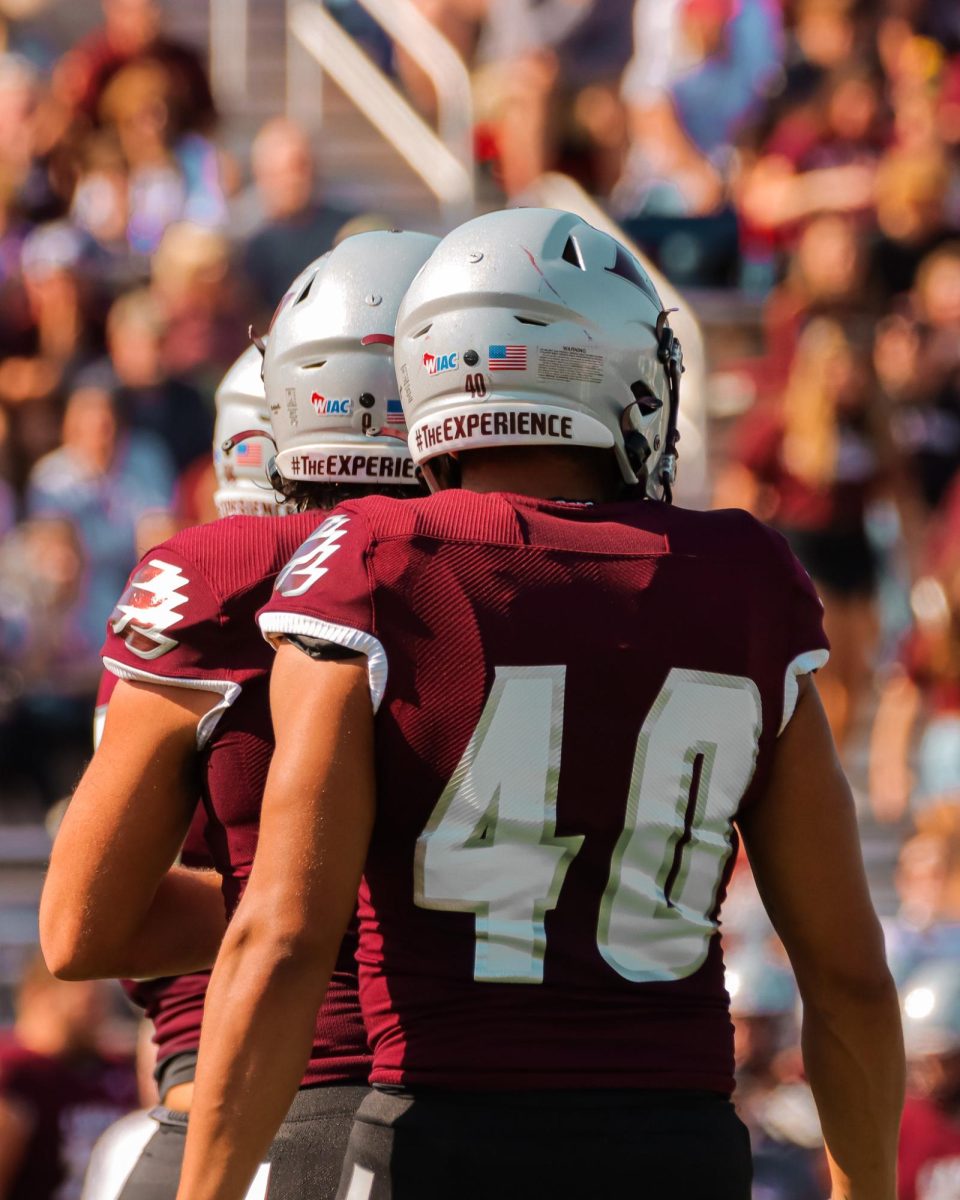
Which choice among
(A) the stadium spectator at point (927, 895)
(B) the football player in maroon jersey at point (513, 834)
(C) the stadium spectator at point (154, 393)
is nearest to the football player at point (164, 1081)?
(B) the football player in maroon jersey at point (513, 834)

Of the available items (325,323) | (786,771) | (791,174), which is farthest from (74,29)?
(786,771)

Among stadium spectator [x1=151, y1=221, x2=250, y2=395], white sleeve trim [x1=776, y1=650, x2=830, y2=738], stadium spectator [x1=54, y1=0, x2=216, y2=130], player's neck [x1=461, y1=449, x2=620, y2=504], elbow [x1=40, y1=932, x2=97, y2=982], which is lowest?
elbow [x1=40, y1=932, x2=97, y2=982]

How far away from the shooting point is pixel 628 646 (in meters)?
2.49

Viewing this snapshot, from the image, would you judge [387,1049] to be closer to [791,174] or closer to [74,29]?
[791,174]

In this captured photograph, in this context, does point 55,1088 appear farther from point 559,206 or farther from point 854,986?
point 559,206

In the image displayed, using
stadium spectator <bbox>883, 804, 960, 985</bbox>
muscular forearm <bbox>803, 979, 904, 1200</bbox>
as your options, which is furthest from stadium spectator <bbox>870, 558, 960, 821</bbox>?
muscular forearm <bbox>803, 979, 904, 1200</bbox>

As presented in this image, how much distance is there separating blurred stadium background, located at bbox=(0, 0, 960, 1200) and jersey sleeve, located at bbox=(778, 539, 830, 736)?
175 inches

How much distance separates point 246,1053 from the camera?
7.78 feet

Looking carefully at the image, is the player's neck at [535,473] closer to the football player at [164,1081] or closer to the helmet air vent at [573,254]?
the helmet air vent at [573,254]

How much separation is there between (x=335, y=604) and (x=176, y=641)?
36cm

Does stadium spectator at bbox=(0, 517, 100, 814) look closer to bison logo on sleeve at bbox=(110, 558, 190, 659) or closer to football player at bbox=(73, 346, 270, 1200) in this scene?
football player at bbox=(73, 346, 270, 1200)

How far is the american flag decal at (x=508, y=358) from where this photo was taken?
267 cm

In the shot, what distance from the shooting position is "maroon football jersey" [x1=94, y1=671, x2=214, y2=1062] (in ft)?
10.3

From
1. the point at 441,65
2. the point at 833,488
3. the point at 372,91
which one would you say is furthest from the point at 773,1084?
the point at 372,91
